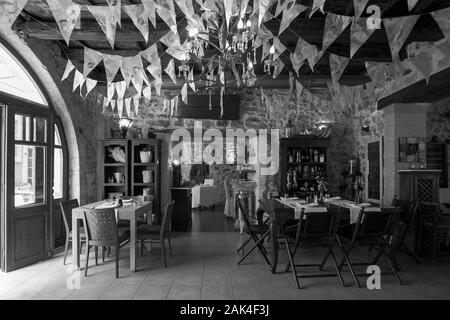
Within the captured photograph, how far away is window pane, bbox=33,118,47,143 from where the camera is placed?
13.2 ft

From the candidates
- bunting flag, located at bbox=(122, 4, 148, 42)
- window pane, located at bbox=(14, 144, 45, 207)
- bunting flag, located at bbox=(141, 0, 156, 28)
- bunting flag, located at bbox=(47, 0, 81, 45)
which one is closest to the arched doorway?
window pane, located at bbox=(14, 144, 45, 207)

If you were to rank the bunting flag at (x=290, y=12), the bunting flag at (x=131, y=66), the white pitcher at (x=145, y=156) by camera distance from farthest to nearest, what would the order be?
the white pitcher at (x=145, y=156) < the bunting flag at (x=131, y=66) < the bunting flag at (x=290, y=12)

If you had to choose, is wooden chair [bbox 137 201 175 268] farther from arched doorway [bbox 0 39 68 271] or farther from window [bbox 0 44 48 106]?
window [bbox 0 44 48 106]

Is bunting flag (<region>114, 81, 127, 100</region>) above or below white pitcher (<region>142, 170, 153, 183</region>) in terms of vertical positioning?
above

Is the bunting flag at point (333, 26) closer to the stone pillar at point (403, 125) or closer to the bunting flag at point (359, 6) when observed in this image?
the bunting flag at point (359, 6)

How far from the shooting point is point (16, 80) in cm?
387

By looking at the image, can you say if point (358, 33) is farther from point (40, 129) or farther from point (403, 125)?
point (40, 129)

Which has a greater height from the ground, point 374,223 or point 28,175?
point 28,175

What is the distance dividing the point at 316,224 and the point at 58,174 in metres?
3.76

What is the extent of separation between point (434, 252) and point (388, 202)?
96cm

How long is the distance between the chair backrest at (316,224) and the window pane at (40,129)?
3.40m

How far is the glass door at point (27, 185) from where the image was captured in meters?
3.57

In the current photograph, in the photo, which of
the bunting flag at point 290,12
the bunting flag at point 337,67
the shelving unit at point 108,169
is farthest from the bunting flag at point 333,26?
the shelving unit at point 108,169

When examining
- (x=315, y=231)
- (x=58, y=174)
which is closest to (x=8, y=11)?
(x=58, y=174)
